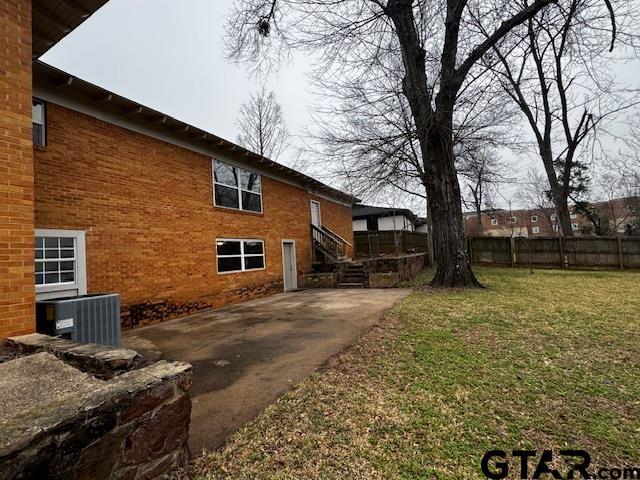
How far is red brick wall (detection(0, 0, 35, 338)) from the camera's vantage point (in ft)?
10.3

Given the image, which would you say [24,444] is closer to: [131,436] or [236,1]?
[131,436]

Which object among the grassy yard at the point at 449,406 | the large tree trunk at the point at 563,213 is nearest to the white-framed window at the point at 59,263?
the grassy yard at the point at 449,406

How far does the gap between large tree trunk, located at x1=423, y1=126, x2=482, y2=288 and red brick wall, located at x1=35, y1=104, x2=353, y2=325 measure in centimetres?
635

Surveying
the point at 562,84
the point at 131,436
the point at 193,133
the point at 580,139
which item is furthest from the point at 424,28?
the point at 580,139

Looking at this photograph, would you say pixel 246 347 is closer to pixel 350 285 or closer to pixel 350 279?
pixel 350 285

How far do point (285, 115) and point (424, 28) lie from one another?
1679 cm

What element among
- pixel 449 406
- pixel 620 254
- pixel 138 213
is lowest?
pixel 449 406

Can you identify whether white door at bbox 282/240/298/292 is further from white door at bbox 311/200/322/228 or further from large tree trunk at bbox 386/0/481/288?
large tree trunk at bbox 386/0/481/288

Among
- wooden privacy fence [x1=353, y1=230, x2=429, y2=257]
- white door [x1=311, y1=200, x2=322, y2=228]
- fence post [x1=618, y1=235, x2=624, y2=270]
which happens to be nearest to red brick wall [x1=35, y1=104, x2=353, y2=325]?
white door [x1=311, y1=200, x2=322, y2=228]

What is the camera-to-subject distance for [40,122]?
555 centimetres

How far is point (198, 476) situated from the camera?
83.1 inches

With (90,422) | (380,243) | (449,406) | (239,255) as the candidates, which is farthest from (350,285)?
(90,422)

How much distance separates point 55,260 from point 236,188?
216 inches

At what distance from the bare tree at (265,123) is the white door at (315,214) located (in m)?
9.53
